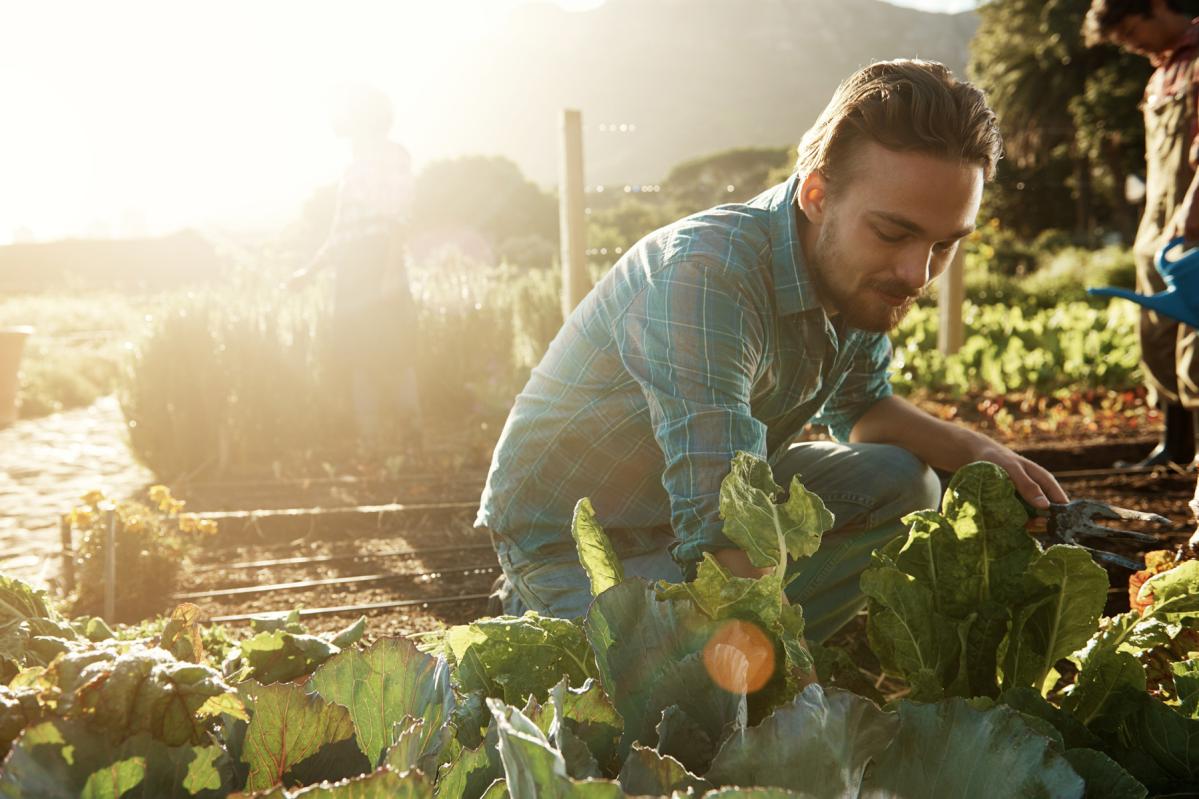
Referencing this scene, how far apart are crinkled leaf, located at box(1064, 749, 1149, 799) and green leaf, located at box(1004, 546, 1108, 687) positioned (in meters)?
0.37

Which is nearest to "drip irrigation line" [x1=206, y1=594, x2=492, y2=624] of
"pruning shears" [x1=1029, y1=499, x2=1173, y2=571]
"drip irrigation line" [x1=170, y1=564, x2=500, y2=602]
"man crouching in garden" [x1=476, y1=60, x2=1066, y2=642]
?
"drip irrigation line" [x1=170, y1=564, x2=500, y2=602]

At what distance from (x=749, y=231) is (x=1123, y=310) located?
7.37 m

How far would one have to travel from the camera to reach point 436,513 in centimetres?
442

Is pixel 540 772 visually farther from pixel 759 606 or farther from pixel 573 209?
pixel 573 209

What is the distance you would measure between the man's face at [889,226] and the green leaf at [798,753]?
113cm

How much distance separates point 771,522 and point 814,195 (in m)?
0.98

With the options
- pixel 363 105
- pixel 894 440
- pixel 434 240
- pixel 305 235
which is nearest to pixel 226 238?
pixel 363 105

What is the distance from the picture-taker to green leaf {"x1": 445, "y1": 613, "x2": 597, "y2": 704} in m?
1.05

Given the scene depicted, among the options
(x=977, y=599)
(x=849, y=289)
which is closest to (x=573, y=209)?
(x=849, y=289)

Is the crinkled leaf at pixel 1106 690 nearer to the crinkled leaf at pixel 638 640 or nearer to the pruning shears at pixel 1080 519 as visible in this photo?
the pruning shears at pixel 1080 519

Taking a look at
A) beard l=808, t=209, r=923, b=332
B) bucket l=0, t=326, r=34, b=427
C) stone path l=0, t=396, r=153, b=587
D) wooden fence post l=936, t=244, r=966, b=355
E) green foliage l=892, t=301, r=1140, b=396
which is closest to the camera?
beard l=808, t=209, r=923, b=332

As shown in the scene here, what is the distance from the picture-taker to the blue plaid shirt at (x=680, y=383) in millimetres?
1594

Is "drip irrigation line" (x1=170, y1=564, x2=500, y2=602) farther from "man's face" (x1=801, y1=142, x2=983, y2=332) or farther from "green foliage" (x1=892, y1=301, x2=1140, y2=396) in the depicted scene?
"green foliage" (x1=892, y1=301, x2=1140, y2=396)

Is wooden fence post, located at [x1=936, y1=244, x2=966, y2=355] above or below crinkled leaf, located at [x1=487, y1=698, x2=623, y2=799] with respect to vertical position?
below
